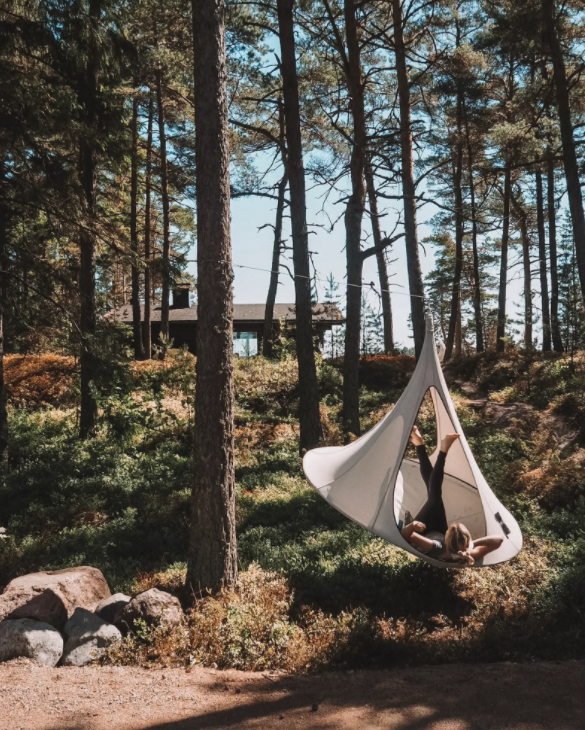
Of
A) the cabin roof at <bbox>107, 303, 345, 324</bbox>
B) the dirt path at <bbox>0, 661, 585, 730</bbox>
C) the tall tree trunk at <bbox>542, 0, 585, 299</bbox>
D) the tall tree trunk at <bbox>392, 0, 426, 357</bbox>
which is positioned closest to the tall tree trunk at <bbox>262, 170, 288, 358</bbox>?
the cabin roof at <bbox>107, 303, 345, 324</bbox>

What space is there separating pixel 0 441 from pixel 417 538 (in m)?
7.39

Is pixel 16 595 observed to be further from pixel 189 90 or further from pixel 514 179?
pixel 514 179

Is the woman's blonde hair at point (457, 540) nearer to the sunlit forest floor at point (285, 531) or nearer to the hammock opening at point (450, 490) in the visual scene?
the sunlit forest floor at point (285, 531)

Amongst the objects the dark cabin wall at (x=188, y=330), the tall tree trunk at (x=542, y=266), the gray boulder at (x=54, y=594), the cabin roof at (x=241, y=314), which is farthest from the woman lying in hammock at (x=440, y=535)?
the dark cabin wall at (x=188, y=330)

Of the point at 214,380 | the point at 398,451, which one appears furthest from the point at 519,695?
the point at 214,380

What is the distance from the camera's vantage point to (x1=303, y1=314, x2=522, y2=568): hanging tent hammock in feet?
20.6

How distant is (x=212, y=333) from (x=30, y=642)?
11.3ft

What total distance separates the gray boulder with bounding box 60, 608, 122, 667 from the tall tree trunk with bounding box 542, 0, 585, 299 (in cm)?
1035

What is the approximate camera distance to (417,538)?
5.99 meters

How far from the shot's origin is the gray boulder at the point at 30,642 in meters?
5.49

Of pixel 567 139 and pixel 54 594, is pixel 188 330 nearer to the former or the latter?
pixel 567 139

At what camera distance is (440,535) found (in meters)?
6.35

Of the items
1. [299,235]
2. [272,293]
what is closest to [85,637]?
[299,235]

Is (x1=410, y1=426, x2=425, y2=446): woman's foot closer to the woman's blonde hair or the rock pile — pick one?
the woman's blonde hair
